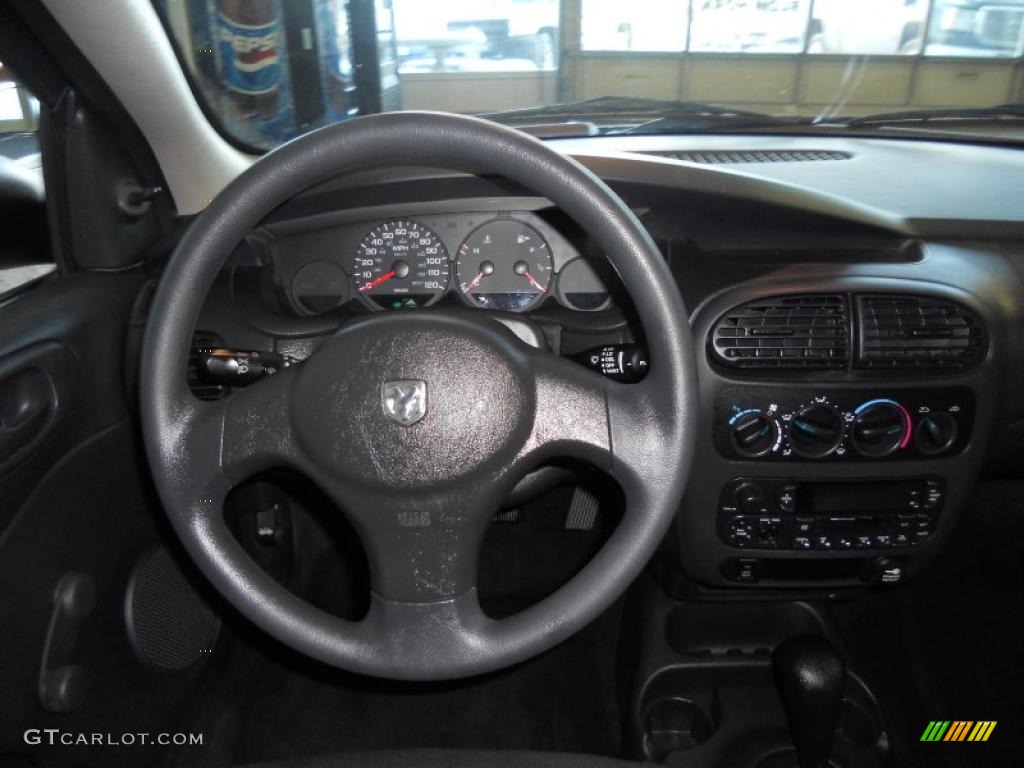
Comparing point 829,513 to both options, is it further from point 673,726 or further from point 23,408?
point 23,408

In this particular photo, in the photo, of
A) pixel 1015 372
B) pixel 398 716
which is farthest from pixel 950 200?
pixel 398 716

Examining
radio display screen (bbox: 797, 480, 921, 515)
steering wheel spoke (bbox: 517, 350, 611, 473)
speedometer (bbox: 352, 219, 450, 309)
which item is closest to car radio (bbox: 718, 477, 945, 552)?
radio display screen (bbox: 797, 480, 921, 515)

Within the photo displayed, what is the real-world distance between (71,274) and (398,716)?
1.24 m

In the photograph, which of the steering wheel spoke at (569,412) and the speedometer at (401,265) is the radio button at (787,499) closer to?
the steering wheel spoke at (569,412)

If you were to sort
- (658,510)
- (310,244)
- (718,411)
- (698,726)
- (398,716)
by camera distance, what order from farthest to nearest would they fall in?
(398,716)
(698,726)
(310,244)
(718,411)
(658,510)

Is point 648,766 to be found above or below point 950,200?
below

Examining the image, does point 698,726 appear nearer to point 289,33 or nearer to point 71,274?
point 71,274

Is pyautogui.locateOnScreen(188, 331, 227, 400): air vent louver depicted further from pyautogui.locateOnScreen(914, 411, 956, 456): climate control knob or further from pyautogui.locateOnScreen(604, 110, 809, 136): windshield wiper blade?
pyautogui.locateOnScreen(914, 411, 956, 456): climate control knob

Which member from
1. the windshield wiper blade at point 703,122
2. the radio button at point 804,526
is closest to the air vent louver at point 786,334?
the radio button at point 804,526

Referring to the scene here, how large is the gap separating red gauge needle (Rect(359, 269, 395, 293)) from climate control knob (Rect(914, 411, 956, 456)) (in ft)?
3.35

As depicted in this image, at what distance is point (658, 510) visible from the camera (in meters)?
1.12

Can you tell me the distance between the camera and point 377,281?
5.57 ft

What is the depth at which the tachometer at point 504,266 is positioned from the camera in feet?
5.40

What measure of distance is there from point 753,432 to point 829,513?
25 centimetres
